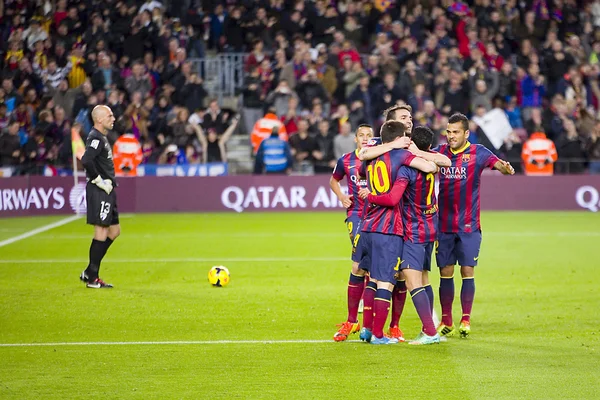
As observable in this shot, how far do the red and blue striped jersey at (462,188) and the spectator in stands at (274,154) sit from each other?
13811 mm

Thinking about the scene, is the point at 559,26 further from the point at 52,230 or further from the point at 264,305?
the point at 264,305

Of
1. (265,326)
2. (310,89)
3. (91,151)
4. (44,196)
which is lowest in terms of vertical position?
(265,326)

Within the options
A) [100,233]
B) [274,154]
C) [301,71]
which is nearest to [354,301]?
[100,233]

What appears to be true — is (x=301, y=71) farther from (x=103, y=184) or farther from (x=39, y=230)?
(x=103, y=184)

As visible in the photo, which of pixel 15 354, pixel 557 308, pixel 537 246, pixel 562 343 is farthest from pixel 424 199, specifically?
pixel 537 246

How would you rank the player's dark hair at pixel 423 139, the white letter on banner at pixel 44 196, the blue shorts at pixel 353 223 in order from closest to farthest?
the player's dark hair at pixel 423 139 < the blue shorts at pixel 353 223 < the white letter on banner at pixel 44 196

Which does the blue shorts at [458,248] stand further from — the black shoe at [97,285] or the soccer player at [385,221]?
the black shoe at [97,285]

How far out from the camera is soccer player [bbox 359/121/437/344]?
28.2 feet

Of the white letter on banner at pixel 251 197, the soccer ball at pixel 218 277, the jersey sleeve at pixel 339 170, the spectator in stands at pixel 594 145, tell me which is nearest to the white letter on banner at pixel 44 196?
the white letter on banner at pixel 251 197

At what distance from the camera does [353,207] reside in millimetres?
10039

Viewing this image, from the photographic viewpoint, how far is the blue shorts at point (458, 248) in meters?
9.38

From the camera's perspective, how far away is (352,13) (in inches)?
1061

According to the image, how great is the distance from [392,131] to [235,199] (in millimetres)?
15195

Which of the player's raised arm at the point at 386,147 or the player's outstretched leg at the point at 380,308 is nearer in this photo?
the player's raised arm at the point at 386,147
